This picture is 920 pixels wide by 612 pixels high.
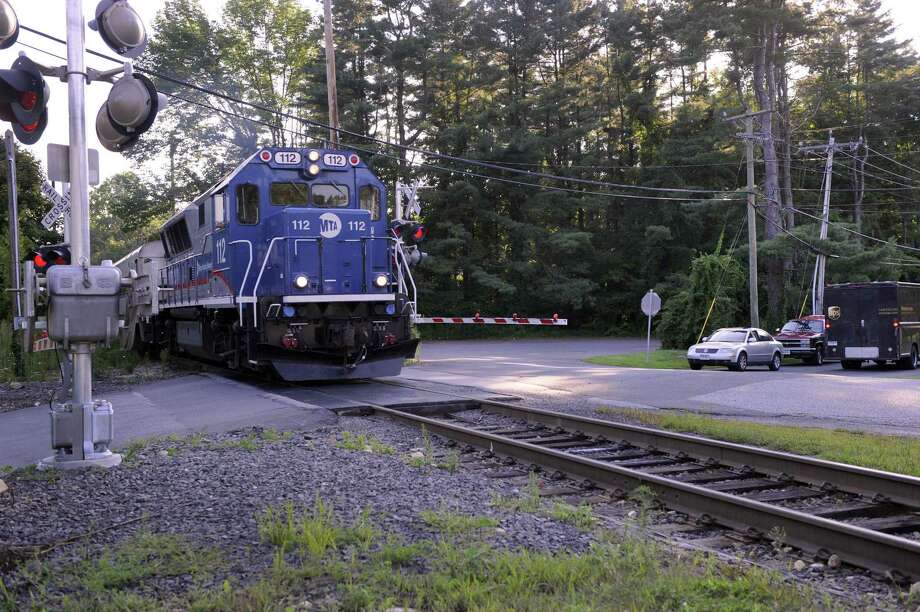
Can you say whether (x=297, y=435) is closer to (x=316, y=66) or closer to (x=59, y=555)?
(x=59, y=555)

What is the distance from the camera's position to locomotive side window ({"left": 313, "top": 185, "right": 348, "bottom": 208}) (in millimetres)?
14516

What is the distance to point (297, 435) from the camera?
9.38 m

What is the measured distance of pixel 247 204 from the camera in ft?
47.0

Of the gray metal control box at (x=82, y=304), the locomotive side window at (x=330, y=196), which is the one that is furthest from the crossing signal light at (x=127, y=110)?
the locomotive side window at (x=330, y=196)

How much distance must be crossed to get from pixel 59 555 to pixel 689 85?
52.9 metres

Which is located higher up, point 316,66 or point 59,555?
point 316,66

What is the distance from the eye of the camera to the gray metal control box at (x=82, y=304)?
24.0ft

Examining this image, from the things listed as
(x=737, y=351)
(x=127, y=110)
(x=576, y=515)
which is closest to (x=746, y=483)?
(x=576, y=515)

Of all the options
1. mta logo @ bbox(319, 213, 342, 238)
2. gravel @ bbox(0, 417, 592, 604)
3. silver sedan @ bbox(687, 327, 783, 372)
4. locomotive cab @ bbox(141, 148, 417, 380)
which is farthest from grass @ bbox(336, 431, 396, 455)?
silver sedan @ bbox(687, 327, 783, 372)

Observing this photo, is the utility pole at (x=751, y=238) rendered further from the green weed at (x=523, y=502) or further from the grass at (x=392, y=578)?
the grass at (x=392, y=578)

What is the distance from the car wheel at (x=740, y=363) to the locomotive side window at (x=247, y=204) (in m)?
16.7

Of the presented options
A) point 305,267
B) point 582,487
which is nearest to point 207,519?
point 582,487

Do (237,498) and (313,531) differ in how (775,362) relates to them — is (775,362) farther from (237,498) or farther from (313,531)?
(313,531)

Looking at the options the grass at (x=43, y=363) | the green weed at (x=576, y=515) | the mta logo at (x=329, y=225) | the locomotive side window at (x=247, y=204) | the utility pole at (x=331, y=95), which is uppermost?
the utility pole at (x=331, y=95)
